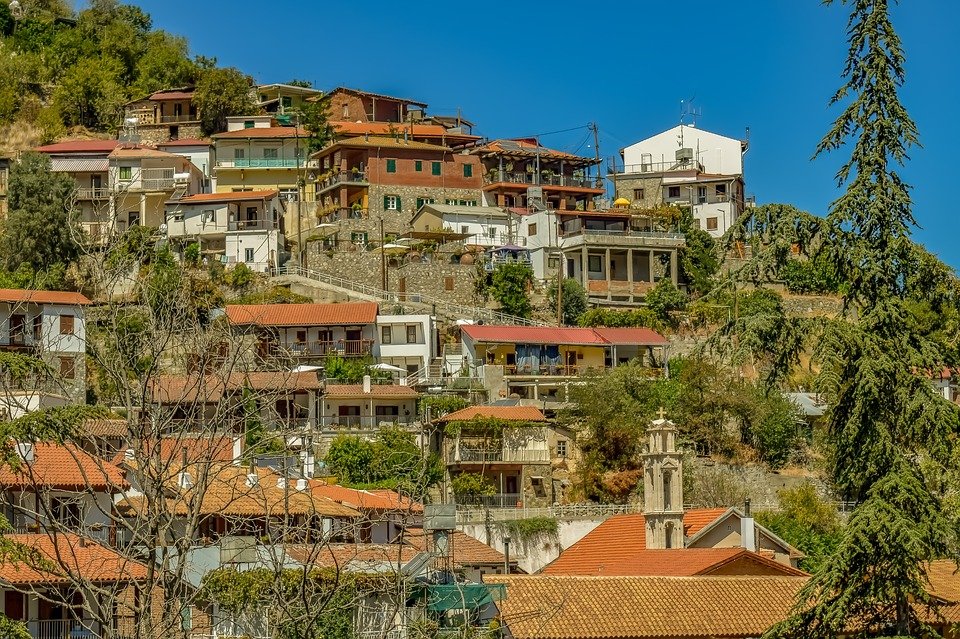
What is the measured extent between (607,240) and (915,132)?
64.3 metres

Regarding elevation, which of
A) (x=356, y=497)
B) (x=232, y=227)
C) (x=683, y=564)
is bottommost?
(x=683, y=564)

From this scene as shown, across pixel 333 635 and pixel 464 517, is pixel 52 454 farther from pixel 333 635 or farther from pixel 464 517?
pixel 464 517

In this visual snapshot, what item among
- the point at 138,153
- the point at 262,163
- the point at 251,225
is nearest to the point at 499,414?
the point at 251,225

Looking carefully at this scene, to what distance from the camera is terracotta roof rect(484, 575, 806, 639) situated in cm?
3425

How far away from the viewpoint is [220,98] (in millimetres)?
105938

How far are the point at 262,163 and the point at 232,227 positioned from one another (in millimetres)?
11181

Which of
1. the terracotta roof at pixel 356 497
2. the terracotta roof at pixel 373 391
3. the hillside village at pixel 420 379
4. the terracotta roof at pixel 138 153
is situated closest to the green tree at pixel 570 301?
the hillside village at pixel 420 379

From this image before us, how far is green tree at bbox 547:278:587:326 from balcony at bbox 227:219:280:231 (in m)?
15.6

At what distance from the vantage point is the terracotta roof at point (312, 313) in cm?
7531

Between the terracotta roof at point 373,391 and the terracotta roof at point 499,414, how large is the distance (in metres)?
2.77

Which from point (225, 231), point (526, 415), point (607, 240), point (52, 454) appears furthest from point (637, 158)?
point (52, 454)

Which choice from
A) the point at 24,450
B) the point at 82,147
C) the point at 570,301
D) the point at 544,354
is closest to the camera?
the point at 24,450

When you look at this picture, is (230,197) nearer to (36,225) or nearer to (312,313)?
(36,225)

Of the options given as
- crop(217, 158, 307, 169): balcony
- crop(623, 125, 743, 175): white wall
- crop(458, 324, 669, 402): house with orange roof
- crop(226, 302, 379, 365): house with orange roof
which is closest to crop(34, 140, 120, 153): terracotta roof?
crop(217, 158, 307, 169): balcony
